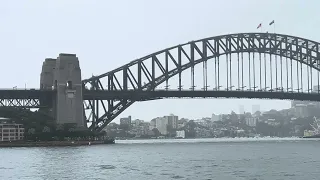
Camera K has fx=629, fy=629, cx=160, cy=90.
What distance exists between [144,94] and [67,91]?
15337mm

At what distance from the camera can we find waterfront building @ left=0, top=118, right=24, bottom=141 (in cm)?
10362

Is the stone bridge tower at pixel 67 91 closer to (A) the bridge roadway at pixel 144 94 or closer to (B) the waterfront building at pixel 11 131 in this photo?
(A) the bridge roadway at pixel 144 94

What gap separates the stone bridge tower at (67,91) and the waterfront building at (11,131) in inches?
245

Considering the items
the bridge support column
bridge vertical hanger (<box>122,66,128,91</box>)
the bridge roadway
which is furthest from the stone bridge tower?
bridge vertical hanger (<box>122,66,128,91</box>)

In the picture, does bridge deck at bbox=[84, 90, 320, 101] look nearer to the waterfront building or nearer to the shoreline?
the shoreline

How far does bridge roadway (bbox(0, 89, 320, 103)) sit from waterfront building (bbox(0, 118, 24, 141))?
193 inches

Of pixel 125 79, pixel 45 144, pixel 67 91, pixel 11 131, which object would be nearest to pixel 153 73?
pixel 125 79

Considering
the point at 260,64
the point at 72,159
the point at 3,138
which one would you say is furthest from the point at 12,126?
the point at 260,64

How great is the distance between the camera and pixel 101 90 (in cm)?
11212

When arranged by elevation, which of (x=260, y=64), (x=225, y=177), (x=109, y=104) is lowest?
(x=225, y=177)

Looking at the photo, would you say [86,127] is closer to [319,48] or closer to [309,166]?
[319,48]

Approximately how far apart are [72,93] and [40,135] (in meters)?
8.87

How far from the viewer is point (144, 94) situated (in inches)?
4483

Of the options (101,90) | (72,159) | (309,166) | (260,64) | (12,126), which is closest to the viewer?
(309,166)
